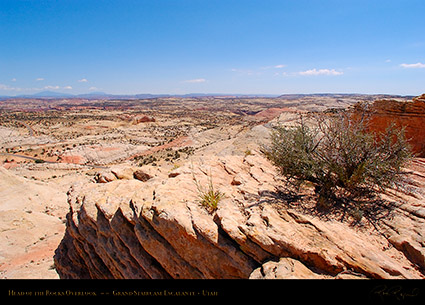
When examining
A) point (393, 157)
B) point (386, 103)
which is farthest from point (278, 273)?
point (386, 103)

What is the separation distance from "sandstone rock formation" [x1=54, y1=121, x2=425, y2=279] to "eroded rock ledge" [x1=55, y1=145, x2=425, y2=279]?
0.07 ft

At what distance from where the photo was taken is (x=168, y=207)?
562 centimetres

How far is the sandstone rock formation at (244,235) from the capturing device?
4184 millimetres

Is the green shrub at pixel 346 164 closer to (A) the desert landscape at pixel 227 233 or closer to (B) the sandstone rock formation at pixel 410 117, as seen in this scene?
(A) the desert landscape at pixel 227 233

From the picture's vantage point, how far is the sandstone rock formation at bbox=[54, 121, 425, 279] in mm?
4184

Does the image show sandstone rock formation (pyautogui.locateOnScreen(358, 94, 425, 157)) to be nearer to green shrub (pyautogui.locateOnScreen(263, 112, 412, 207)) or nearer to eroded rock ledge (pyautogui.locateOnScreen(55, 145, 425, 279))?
eroded rock ledge (pyautogui.locateOnScreen(55, 145, 425, 279))
